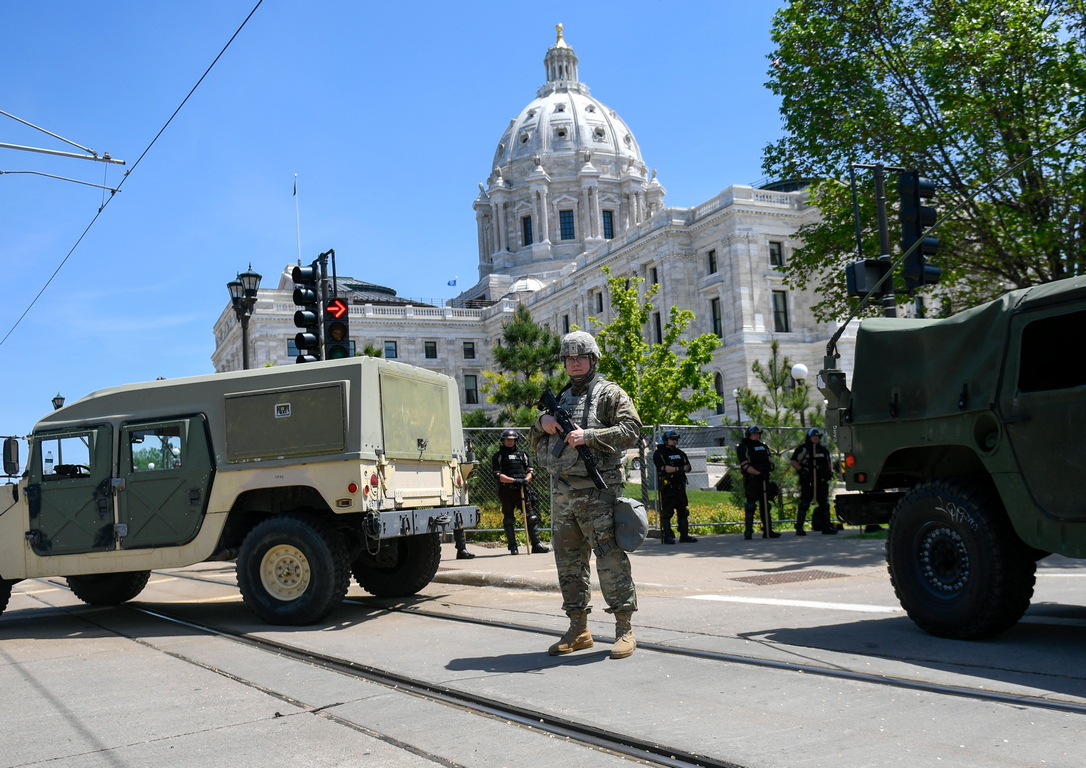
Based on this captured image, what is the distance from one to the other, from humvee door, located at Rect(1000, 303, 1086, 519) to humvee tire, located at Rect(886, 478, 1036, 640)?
16.3 inches

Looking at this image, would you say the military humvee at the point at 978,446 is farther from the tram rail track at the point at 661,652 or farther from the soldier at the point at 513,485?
the soldier at the point at 513,485

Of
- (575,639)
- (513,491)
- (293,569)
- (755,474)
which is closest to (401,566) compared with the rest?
(293,569)

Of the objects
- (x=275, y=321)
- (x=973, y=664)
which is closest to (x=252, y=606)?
(x=973, y=664)

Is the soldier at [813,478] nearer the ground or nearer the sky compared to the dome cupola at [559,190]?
nearer the ground

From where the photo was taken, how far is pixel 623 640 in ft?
20.2

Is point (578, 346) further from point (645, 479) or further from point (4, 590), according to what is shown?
point (645, 479)

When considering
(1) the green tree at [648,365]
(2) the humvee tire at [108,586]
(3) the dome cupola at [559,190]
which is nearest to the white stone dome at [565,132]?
(3) the dome cupola at [559,190]

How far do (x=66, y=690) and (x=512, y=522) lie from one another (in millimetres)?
8834

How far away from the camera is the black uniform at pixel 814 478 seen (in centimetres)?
1698

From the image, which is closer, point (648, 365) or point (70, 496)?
point (70, 496)

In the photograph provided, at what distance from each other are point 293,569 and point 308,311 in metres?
5.76

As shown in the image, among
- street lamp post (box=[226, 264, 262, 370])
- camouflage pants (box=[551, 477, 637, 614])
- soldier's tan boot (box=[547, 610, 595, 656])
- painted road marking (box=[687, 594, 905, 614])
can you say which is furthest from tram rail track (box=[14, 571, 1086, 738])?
street lamp post (box=[226, 264, 262, 370])

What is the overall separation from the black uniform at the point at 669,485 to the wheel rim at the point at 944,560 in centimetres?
926

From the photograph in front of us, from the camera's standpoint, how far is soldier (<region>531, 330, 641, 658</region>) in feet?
20.1
